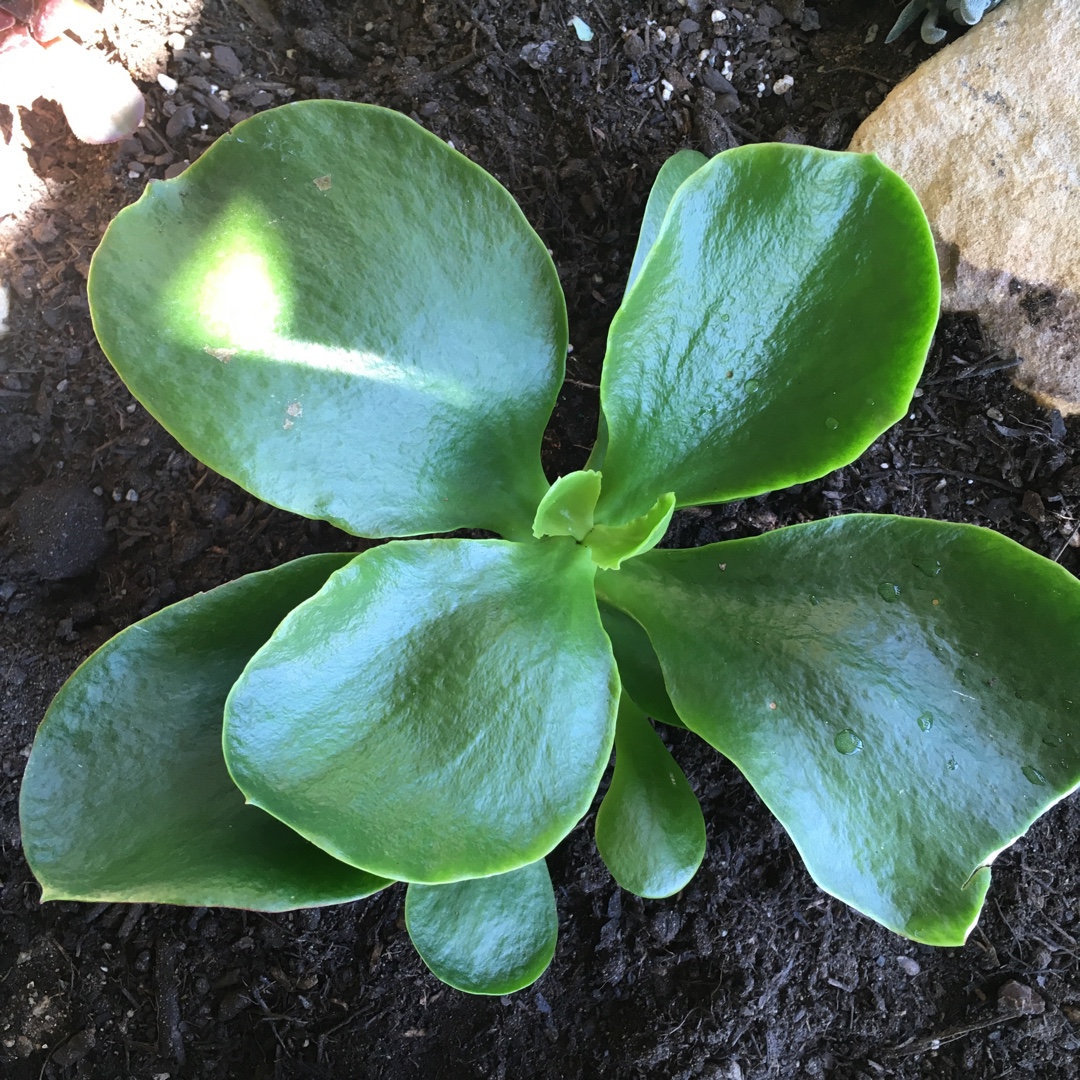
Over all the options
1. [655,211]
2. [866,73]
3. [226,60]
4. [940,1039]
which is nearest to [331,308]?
[655,211]

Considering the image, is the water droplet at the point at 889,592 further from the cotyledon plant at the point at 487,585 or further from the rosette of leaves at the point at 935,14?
the rosette of leaves at the point at 935,14

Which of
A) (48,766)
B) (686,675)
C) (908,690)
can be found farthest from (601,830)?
(48,766)

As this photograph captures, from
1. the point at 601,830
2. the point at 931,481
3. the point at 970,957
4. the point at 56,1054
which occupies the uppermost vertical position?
the point at 931,481

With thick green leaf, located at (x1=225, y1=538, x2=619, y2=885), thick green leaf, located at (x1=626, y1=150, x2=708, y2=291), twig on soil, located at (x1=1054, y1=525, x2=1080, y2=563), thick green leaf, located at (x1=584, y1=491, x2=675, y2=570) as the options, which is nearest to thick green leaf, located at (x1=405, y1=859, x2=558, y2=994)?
thick green leaf, located at (x1=225, y1=538, x2=619, y2=885)

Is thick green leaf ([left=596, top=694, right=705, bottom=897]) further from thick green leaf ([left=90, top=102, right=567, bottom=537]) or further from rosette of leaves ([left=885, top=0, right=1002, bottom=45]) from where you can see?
rosette of leaves ([left=885, top=0, right=1002, bottom=45])

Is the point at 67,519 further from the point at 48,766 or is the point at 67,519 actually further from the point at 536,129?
the point at 536,129

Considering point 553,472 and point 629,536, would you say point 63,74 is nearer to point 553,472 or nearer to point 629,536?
point 553,472
